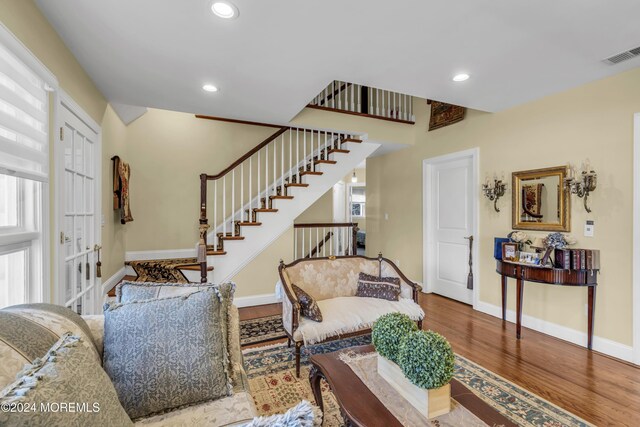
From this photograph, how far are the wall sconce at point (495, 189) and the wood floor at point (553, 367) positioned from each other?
1.42 metres

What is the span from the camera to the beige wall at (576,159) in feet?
8.43

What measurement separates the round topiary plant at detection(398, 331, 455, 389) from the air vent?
2726 mm

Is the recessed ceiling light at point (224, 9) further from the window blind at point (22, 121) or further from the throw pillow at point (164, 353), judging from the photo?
the throw pillow at point (164, 353)

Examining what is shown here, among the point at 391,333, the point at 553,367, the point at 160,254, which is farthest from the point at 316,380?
the point at 160,254

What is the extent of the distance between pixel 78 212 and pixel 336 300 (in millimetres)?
2370

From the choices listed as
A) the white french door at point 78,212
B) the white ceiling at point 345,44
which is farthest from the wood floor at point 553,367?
the white ceiling at point 345,44

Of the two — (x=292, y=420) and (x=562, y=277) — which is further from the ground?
(x=292, y=420)

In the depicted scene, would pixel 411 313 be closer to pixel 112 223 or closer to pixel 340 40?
pixel 340 40

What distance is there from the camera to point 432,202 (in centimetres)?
450

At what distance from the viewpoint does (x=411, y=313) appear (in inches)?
102

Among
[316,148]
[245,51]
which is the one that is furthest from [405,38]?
[316,148]

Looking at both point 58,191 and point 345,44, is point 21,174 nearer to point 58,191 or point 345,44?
point 58,191

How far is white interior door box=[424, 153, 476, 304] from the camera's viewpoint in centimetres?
400

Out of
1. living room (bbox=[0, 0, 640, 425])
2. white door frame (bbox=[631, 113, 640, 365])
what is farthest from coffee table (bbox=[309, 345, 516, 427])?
white door frame (bbox=[631, 113, 640, 365])
